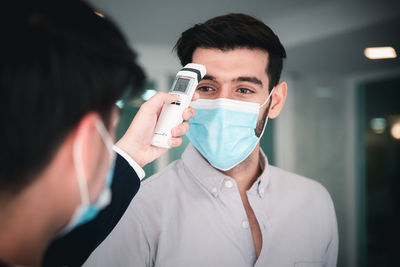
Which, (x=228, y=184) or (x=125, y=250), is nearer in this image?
(x=125, y=250)

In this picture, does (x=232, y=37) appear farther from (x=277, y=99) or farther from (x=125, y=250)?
(x=125, y=250)

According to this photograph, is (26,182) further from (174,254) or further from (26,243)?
(174,254)

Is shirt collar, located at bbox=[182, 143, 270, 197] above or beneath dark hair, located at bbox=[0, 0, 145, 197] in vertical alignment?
beneath

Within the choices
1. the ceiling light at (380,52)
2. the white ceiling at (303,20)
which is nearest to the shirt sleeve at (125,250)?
the white ceiling at (303,20)

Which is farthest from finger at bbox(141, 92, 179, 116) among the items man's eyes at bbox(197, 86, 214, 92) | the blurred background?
the blurred background

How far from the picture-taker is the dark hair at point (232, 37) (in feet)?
3.87

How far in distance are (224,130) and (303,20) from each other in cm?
195

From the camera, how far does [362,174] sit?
11.1ft

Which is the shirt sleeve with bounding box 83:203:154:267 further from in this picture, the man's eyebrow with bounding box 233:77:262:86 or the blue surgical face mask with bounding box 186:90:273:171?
the man's eyebrow with bounding box 233:77:262:86

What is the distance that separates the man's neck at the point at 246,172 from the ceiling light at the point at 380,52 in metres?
1.98

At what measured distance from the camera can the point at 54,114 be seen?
0.46 metres

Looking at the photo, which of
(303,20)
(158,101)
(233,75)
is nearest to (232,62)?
(233,75)

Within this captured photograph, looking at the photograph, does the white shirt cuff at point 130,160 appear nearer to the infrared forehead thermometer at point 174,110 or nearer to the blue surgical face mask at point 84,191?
the infrared forehead thermometer at point 174,110

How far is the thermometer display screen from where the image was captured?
95 cm
